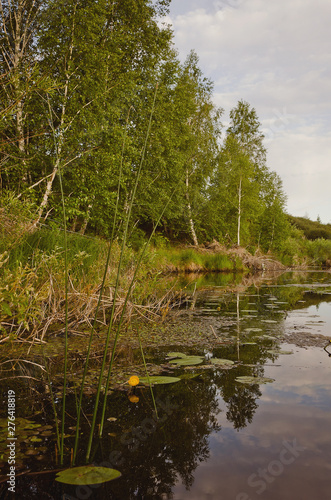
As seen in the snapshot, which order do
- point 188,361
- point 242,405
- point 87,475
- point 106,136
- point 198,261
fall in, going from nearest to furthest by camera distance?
point 87,475, point 242,405, point 188,361, point 106,136, point 198,261

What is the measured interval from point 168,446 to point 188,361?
51.2 inches

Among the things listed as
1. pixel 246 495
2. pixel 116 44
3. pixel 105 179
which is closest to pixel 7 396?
pixel 246 495

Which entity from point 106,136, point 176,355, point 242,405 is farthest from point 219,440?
point 106,136

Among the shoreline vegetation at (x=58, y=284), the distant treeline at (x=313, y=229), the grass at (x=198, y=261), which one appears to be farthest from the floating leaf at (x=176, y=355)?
the distant treeline at (x=313, y=229)

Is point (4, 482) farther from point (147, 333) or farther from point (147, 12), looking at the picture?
point (147, 12)

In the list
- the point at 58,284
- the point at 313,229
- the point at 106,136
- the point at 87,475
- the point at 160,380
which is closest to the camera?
the point at 87,475

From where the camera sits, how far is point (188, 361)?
10.0ft

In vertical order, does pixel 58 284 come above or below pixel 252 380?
Answer: above

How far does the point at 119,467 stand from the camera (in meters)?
1.56

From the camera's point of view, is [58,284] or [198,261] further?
[198,261]

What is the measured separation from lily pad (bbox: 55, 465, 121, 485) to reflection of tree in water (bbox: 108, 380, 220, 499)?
0.05 metres

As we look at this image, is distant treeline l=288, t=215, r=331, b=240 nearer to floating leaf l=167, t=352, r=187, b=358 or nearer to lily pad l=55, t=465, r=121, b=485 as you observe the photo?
floating leaf l=167, t=352, r=187, b=358

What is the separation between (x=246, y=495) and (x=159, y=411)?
2.67ft

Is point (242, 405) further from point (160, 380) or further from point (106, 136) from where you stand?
point (106, 136)
